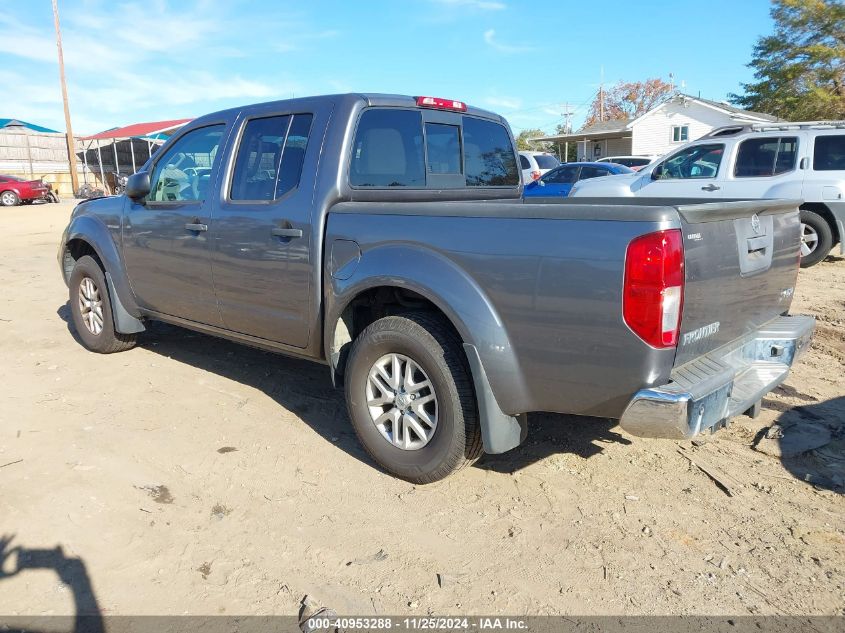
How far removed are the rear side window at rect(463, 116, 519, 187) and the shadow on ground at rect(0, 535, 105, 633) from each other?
320cm

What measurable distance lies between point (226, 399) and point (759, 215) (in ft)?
11.9

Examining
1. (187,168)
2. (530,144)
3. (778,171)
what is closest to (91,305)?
(187,168)

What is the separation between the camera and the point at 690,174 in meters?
10.2

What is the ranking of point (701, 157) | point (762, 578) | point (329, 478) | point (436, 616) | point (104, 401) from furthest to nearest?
point (701, 157) → point (104, 401) → point (329, 478) → point (762, 578) → point (436, 616)

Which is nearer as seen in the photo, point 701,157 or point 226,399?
point 226,399

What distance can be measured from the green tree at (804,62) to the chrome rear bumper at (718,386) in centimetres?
3558

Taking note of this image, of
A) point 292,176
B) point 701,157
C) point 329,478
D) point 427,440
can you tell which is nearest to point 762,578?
point 427,440

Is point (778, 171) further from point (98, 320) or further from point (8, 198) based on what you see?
point (8, 198)

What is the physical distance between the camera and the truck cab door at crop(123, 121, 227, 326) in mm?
4512

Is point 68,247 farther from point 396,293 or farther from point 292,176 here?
point 396,293

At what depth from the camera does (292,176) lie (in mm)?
3973

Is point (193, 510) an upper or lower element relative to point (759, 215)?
lower

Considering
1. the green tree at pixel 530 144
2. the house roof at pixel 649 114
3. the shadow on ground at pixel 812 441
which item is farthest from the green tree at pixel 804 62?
the shadow on ground at pixel 812 441

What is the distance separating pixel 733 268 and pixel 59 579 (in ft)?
10.6
